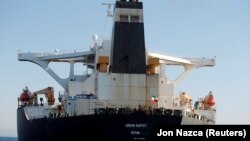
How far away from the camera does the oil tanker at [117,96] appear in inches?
1602

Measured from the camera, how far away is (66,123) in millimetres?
42688

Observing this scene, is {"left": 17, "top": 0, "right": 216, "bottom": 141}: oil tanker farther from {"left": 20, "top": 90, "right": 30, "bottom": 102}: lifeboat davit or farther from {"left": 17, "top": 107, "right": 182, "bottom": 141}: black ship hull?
{"left": 20, "top": 90, "right": 30, "bottom": 102}: lifeboat davit

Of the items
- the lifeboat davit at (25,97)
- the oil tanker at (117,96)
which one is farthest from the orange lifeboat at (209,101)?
the lifeboat davit at (25,97)

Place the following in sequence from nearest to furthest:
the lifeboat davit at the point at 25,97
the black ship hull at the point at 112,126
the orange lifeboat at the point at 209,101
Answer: the black ship hull at the point at 112,126, the orange lifeboat at the point at 209,101, the lifeboat davit at the point at 25,97

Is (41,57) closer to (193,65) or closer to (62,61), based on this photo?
(62,61)

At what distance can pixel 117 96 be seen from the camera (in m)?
45.3

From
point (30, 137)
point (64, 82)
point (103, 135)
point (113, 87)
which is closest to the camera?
point (103, 135)

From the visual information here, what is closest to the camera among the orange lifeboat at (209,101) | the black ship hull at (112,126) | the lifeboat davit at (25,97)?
the black ship hull at (112,126)

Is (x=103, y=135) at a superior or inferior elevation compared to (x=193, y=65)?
inferior

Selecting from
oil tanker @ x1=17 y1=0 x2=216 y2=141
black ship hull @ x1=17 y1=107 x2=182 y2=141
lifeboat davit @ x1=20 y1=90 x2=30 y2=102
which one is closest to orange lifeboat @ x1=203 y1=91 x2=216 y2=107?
oil tanker @ x1=17 y1=0 x2=216 y2=141

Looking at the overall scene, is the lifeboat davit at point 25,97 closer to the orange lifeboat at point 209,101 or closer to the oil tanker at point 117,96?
the oil tanker at point 117,96

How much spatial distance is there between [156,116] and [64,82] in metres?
16.0

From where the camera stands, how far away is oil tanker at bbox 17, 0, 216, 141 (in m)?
40.7

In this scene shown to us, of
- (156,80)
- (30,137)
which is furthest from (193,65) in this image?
(30,137)
